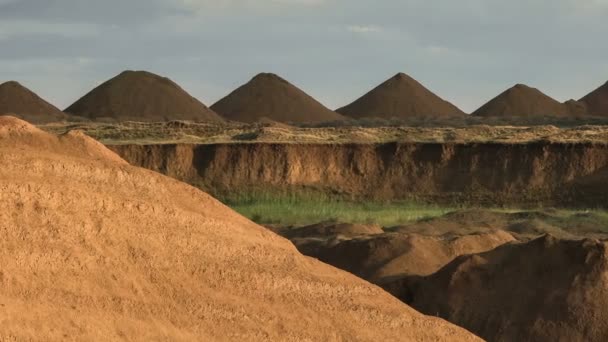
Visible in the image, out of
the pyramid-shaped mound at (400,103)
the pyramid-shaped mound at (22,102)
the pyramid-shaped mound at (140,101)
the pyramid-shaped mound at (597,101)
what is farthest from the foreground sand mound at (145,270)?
the pyramid-shaped mound at (597,101)

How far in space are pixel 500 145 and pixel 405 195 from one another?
398cm

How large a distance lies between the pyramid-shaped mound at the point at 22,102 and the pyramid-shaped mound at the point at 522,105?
32.5 m

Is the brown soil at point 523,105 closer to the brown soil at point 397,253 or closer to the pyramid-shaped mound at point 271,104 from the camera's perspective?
the pyramid-shaped mound at point 271,104

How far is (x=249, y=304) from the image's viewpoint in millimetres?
7457

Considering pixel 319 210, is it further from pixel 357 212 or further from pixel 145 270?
pixel 145 270

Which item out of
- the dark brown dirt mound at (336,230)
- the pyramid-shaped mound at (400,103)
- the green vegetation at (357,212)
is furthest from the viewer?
the pyramid-shaped mound at (400,103)

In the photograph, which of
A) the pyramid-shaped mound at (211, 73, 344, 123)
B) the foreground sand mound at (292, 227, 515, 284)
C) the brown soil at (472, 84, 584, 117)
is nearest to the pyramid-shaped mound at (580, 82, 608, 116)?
the brown soil at (472, 84, 584, 117)

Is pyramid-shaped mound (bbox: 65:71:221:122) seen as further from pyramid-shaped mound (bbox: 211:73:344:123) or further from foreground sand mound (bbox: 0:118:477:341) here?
foreground sand mound (bbox: 0:118:477:341)

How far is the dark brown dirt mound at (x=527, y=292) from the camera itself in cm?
1341

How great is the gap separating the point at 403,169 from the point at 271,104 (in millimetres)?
47696

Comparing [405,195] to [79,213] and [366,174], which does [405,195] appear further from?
[79,213]

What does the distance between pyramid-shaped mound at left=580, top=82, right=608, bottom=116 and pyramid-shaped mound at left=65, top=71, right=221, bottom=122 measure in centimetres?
3121

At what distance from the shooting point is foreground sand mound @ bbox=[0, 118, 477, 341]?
6.53 meters

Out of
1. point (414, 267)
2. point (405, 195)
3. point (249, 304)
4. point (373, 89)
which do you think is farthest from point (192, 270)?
point (373, 89)
